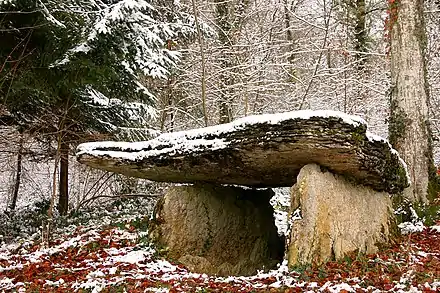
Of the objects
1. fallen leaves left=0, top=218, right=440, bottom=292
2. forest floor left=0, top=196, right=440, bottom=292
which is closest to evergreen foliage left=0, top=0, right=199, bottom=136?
forest floor left=0, top=196, right=440, bottom=292

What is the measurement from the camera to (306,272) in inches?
191

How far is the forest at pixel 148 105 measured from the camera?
5129 mm

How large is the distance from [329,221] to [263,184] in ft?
5.96

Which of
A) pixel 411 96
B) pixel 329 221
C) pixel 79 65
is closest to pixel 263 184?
pixel 329 221

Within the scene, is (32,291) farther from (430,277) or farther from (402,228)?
(402,228)

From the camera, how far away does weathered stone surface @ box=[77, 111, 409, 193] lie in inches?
192

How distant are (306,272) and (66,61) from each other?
562 centimetres

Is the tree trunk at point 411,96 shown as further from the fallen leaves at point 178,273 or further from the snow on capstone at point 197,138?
the snow on capstone at point 197,138

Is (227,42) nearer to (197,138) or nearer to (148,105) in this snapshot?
(148,105)

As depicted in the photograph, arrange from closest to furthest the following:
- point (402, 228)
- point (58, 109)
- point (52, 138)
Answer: point (402, 228) < point (58, 109) < point (52, 138)

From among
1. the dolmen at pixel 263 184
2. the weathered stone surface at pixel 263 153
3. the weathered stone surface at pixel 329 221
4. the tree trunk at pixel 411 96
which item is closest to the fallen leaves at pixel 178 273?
the weathered stone surface at pixel 329 221

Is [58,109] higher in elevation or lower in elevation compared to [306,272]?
higher

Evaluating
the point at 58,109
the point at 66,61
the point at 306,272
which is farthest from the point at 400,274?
the point at 58,109

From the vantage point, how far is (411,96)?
725cm
